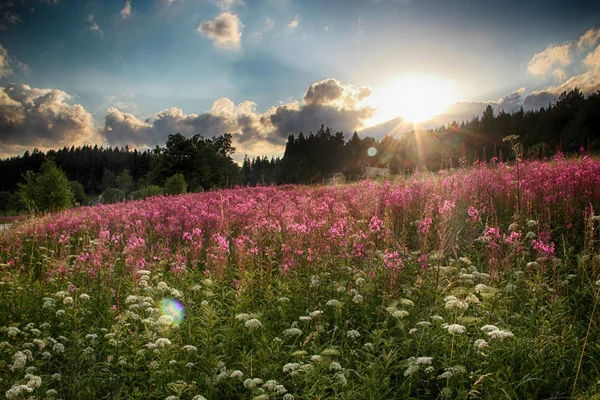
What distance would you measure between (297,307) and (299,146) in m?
84.4

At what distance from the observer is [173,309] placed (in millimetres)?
4523

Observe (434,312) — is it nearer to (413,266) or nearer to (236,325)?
(413,266)

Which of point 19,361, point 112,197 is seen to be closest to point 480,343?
point 19,361

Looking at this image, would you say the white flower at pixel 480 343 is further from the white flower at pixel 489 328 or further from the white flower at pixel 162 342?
the white flower at pixel 162 342

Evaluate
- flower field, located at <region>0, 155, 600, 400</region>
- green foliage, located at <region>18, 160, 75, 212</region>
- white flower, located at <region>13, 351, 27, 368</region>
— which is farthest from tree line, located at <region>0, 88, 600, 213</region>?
white flower, located at <region>13, 351, 27, 368</region>

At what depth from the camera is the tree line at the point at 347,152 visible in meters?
29.3

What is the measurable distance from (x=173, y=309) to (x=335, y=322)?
231 centimetres

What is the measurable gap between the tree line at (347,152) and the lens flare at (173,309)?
857 centimetres

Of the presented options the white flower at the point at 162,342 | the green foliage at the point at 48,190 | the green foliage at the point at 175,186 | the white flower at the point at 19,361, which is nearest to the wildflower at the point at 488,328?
the white flower at the point at 162,342

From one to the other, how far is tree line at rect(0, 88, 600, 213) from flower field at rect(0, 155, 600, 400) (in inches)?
227

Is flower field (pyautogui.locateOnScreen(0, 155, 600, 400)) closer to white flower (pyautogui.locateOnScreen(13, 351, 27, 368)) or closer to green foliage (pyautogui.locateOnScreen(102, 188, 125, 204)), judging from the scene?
white flower (pyautogui.locateOnScreen(13, 351, 27, 368))

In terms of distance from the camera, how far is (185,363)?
3.38 metres

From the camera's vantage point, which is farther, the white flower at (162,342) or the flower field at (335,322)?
the white flower at (162,342)

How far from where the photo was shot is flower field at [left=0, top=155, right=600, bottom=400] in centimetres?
291
